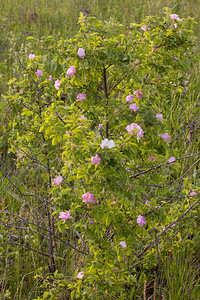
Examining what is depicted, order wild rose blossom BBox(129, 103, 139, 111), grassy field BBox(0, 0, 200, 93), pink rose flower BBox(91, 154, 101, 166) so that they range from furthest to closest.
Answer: grassy field BBox(0, 0, 200, 93) → wild rose blossom BBox(129, 103, 139, 111) → pink rose flower BBox(91, 154, 101, 166)

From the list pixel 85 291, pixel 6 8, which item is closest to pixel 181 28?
pixel 85 291

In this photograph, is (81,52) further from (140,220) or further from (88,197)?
(140,220)

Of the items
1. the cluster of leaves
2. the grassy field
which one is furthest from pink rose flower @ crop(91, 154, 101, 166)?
the grassy field

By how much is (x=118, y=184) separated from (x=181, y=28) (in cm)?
90

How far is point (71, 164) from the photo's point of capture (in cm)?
134

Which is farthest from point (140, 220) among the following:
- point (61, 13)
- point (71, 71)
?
point (61, 13)

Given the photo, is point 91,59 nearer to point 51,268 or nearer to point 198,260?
point 51,268

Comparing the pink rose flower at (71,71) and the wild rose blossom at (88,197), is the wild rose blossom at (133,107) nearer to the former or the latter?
the pink rose flower at (71,71)

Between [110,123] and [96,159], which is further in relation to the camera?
[110,123]

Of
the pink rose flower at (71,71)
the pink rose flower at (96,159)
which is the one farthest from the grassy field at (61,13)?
the pink rose flower at (96,159)

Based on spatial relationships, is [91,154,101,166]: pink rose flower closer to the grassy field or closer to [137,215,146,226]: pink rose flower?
[137,215,146,226]: pink rose flower

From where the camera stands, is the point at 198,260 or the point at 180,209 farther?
the point at 198,260

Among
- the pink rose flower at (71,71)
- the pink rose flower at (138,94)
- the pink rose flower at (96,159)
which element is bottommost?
the pink rose flower at (96,159)

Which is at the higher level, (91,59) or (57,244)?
(91,59)
